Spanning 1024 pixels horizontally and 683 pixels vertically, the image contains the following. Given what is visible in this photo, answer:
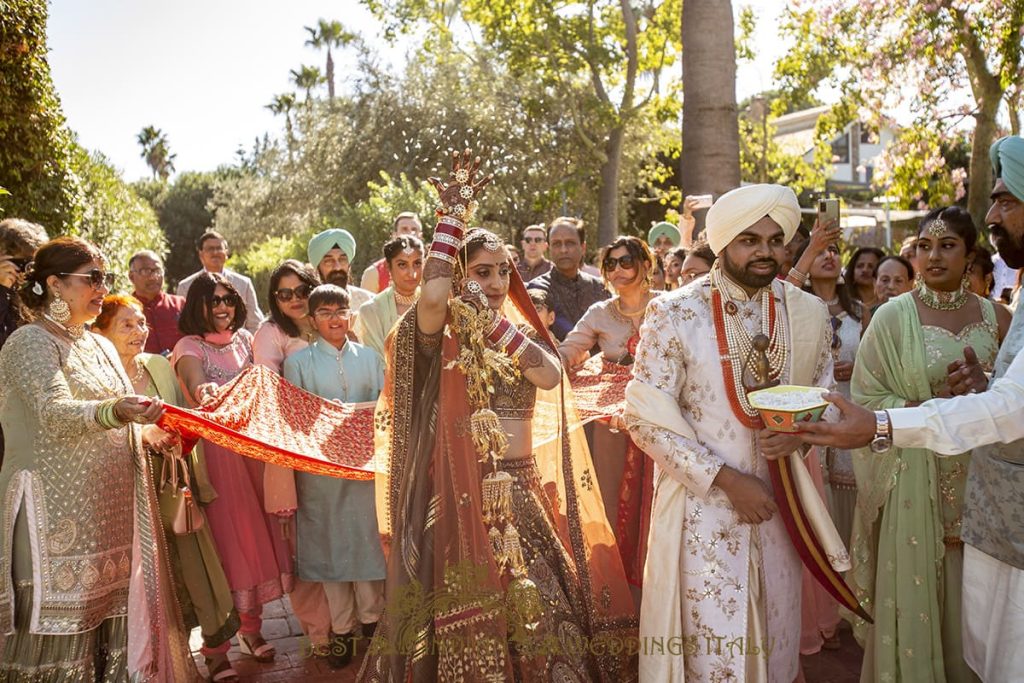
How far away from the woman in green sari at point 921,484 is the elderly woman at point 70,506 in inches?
121

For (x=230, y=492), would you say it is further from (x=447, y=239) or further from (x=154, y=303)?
(x=154, y=303)

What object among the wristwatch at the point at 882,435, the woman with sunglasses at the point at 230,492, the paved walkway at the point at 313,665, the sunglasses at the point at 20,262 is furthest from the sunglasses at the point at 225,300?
the wristwatch at the point at 882,435

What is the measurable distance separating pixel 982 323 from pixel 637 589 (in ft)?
7.22

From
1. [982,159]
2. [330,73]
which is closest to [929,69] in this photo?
[982,159]

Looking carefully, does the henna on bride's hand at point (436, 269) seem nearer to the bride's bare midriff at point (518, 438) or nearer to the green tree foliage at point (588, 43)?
the bride's bare midriff at point (518, 438)

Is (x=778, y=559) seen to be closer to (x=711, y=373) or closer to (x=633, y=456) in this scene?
(x=711, y=373)

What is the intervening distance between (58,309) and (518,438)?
6.70 ft

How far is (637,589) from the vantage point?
17.1 ft

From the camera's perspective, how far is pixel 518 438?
13.7 ft

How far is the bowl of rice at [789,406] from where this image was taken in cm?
297

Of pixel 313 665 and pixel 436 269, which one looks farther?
pixel 313 665

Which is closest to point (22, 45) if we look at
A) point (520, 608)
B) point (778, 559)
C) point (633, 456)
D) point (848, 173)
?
point (633, 456)

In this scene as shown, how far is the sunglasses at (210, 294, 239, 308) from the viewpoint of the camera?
5.47 meters

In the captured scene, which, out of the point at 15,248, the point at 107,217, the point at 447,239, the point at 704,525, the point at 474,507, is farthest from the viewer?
the point at 107,217
